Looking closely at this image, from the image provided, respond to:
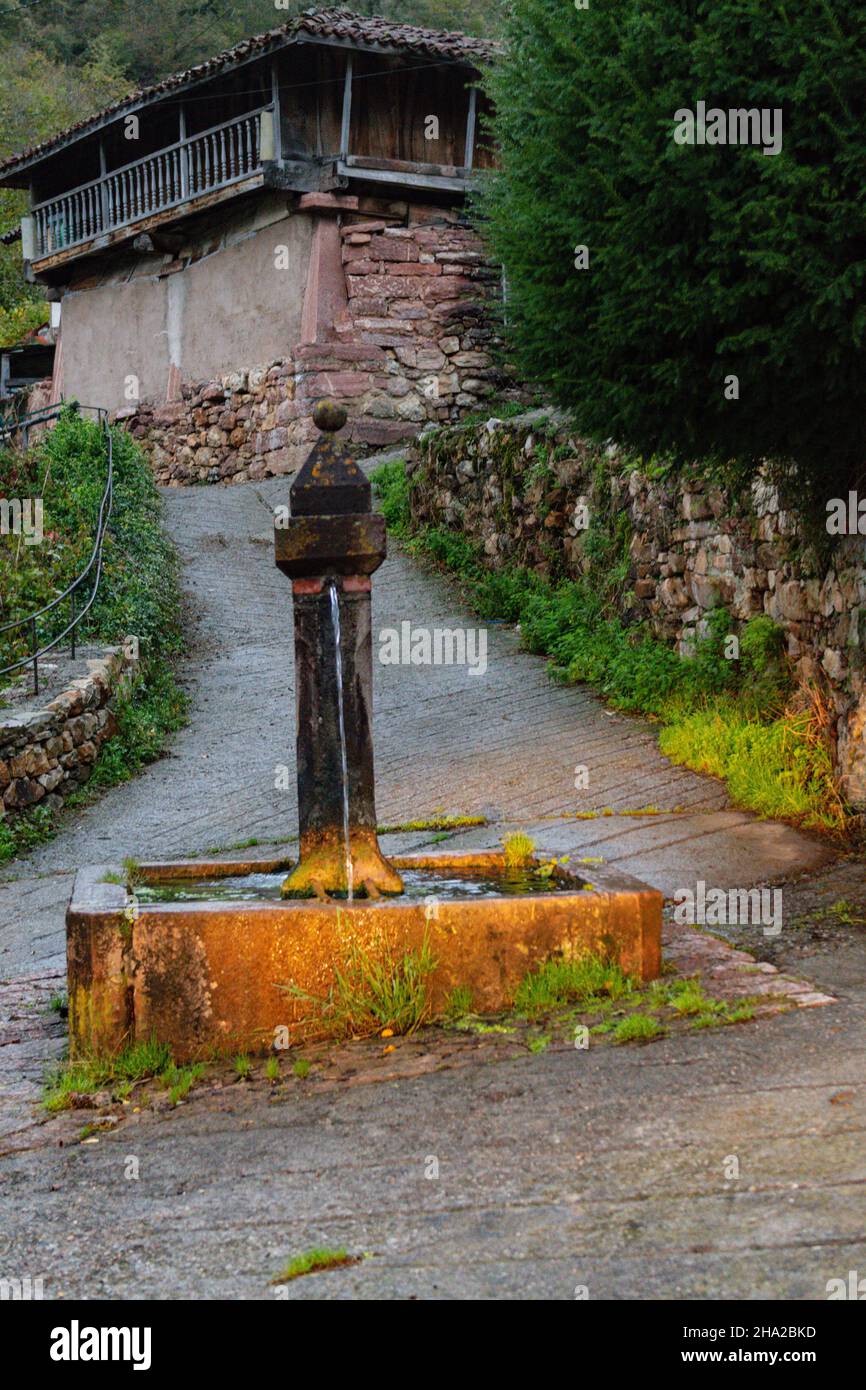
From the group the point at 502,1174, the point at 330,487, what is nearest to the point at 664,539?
the point at 330,487

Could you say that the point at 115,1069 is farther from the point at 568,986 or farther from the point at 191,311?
the point at 191,311

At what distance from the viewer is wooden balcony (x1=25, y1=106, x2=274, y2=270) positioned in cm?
2095

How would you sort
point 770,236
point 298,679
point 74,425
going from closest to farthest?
point 298,679 < point 770,236 < point 74,425

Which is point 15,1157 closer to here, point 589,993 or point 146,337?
point 589,993

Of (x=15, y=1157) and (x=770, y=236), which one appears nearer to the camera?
(x=15, y=1157)

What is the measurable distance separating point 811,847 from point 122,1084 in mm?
4202

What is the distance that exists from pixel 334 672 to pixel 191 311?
19.2 metres

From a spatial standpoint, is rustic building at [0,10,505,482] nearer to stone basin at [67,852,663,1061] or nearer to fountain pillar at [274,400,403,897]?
fountain pillar at [274,400,403,897]

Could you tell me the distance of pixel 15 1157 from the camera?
14.5 ft

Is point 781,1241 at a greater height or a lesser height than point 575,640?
lesser

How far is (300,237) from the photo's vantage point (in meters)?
21.0

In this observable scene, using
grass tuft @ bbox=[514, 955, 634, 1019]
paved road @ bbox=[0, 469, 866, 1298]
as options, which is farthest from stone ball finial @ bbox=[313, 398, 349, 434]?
paved road @ bbox=[0, 469, 866, 1298]

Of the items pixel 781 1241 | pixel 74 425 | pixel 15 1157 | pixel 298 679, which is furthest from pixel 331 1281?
pixel 74 425

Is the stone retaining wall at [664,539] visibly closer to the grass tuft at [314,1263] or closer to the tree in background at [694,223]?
the tree in background at [694,223]
